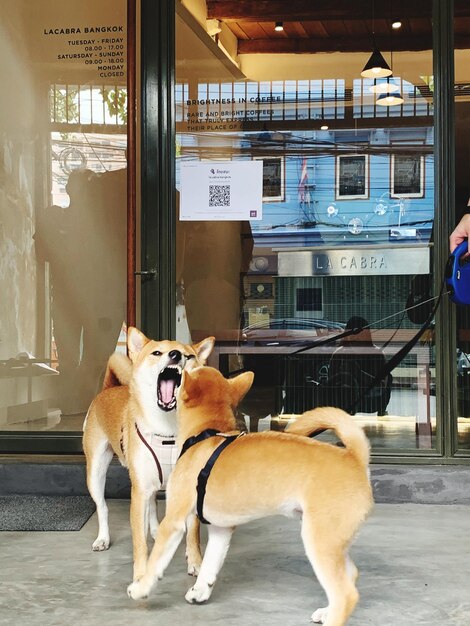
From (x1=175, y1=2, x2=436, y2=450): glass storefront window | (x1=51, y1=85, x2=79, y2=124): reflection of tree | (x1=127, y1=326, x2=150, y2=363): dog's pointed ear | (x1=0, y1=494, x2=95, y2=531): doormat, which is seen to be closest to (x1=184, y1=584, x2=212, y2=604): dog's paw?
(x1=127, y1=326, x2=150, y2=363): dog's pointed ear

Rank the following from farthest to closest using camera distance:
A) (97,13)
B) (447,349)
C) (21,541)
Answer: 1. (97,13)
2. (447,349)
3. (21,541)

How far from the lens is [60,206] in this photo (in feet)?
19.1

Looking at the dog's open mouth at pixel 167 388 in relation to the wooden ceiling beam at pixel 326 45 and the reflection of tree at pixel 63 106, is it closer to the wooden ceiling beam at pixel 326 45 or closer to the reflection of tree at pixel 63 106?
the wooden ceiling beam at pixel 326 45

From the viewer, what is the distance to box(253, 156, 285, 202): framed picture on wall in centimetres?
530

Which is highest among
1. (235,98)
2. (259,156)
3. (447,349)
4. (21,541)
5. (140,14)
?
(140,14)

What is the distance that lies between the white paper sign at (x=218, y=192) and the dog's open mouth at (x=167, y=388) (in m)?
1.92

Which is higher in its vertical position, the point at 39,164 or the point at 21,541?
the point at 39,164

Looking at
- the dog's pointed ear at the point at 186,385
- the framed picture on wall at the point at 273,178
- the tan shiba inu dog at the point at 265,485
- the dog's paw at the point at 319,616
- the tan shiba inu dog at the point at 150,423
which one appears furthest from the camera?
the framed picture on wall at the point at 273,178

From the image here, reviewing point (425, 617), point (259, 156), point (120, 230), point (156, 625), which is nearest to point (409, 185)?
point (259, 156)

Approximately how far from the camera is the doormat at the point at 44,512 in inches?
175

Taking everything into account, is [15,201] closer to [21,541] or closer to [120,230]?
[120,230]

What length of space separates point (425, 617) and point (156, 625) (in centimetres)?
100

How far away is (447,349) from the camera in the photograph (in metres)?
5.08

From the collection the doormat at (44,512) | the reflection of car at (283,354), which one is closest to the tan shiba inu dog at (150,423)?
the doormat at (44,512)
